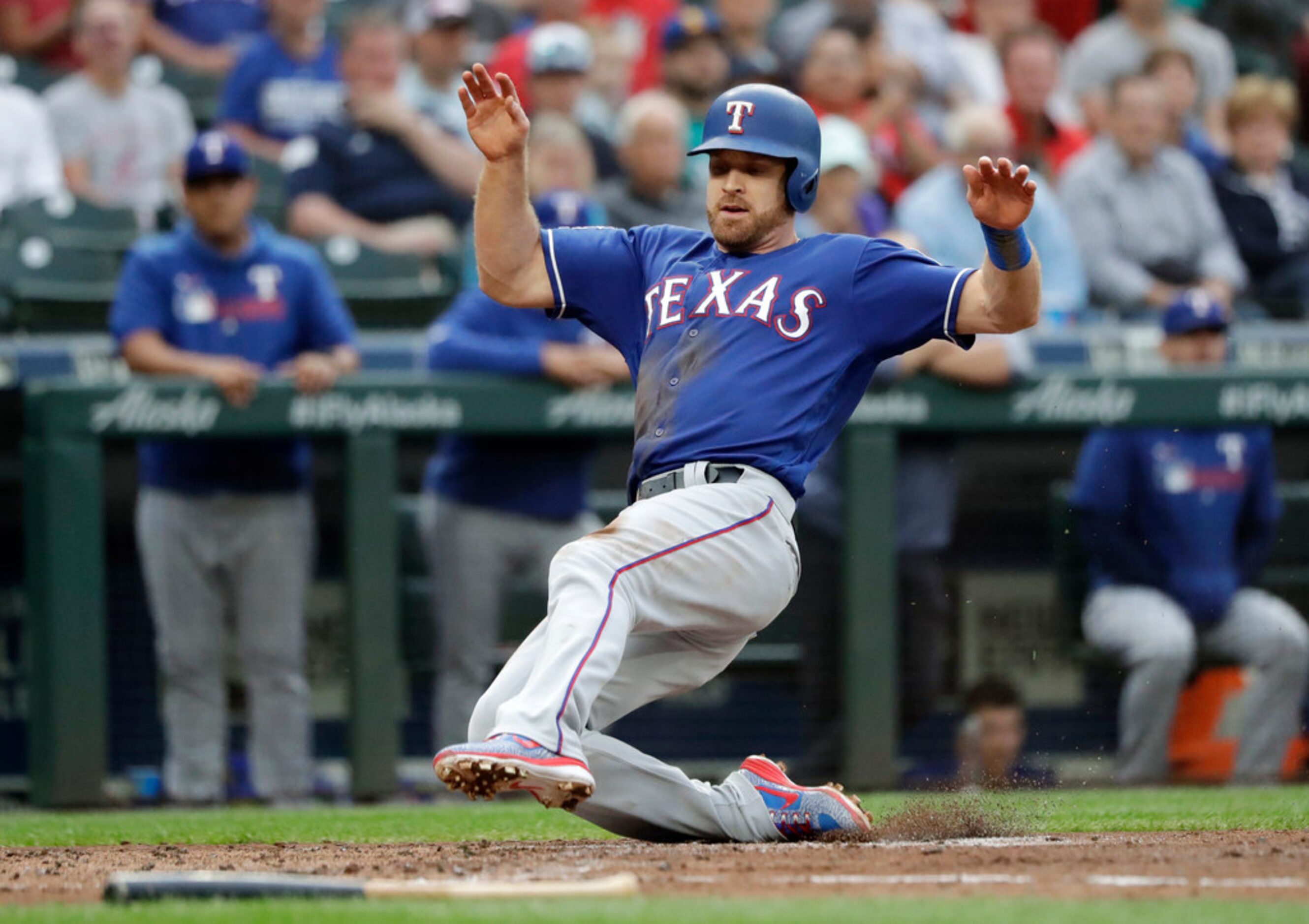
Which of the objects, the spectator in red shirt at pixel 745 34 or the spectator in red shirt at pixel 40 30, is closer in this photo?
the spectator in red shirt at pixel 40 30

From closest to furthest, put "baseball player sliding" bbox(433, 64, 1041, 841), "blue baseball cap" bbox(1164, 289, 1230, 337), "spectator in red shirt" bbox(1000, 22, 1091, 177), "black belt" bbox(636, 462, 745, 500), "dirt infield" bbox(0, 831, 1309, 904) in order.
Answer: "dirt infield" bbox(0, 831, 1309, 904) → "baseball player sliding" bbox(433, 64, 1041, 841) → "black belt" bbox(636, 462, 745, 500) → "blue baseball cap" bbox(1164, 289, 1230, 337) → "spectator in red shirt" bbox(1000, 22, 1091, 177)

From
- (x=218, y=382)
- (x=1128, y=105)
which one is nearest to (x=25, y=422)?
(x=218, y=382)

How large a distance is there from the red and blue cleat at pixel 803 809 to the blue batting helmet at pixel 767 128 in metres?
1.34

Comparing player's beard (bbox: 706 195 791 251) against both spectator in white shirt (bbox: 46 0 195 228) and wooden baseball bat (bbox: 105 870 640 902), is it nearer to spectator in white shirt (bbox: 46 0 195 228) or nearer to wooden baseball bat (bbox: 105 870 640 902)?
wooden baseball bat (bbox: 105 870 640 902)

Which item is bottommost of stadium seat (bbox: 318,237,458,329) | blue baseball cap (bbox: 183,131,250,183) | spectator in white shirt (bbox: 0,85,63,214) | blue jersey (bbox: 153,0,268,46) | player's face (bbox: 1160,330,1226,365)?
player's face (bbox: 1160,330,1226,365)

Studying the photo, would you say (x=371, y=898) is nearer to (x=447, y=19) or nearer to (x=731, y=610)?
(x=731, y=610)

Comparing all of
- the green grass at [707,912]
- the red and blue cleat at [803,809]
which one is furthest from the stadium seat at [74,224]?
the green grass at [707,912]

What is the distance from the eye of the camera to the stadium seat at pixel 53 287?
7023 mm

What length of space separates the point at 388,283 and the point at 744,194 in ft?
12.4

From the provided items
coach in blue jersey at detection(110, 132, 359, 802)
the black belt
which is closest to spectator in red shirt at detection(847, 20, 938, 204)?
coach in blue jersey at detection(110, 132, 359, 802)

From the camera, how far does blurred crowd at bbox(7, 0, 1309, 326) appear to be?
305 inches

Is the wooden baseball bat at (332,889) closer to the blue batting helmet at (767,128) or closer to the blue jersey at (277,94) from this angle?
the blue batting helmet at (767,128)

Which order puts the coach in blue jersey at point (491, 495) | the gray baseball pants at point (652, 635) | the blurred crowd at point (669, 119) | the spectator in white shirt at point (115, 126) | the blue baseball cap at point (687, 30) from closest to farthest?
the gray baseball pants at point (652, 635) → the coach in blue jersey at point (491, 495) → the blurred crowd at point (669, 119) → the spectator in white shirt at point (115, 126) → the blue baseball cap at point (687, 30)

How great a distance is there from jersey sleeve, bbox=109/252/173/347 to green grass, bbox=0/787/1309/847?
1.65 m
